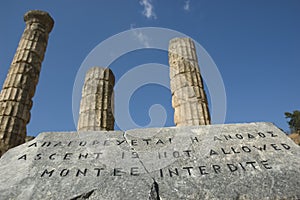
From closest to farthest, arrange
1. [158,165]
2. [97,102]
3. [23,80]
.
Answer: [158,165] → [97,102] → [23,80]

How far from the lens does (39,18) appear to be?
12.6 metres

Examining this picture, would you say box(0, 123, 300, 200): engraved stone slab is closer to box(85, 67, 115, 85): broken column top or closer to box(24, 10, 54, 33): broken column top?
box(85, 67, 115, 85): broken column top

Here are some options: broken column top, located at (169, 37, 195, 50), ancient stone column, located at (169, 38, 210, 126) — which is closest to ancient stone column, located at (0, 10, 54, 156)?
ancient stone column, located at (169, 38, 210, 126)

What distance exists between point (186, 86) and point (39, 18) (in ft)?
28.7

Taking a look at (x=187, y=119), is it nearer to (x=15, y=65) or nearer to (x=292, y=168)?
(x=292, y=168)

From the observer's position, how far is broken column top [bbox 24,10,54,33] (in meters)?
12.5

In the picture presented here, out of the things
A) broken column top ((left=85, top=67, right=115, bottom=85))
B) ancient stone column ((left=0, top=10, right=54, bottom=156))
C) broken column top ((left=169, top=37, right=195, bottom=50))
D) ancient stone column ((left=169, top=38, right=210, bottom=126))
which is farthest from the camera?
broken column top ((left=85, top=67, right=115, bottom=85))

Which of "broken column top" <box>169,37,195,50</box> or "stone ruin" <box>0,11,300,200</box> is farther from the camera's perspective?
"broken column top" <box>169,37,195,50</box>

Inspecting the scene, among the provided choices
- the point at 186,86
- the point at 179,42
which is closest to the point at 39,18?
the point at 179,42

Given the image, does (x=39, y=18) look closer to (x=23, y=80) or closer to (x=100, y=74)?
(x=23, y=80)

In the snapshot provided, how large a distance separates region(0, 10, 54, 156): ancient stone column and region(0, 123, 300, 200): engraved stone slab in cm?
602

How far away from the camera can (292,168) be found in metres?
3.01

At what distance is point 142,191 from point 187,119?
230 inches

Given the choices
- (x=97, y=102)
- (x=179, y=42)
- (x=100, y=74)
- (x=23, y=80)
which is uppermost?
(x=179, y=42)
